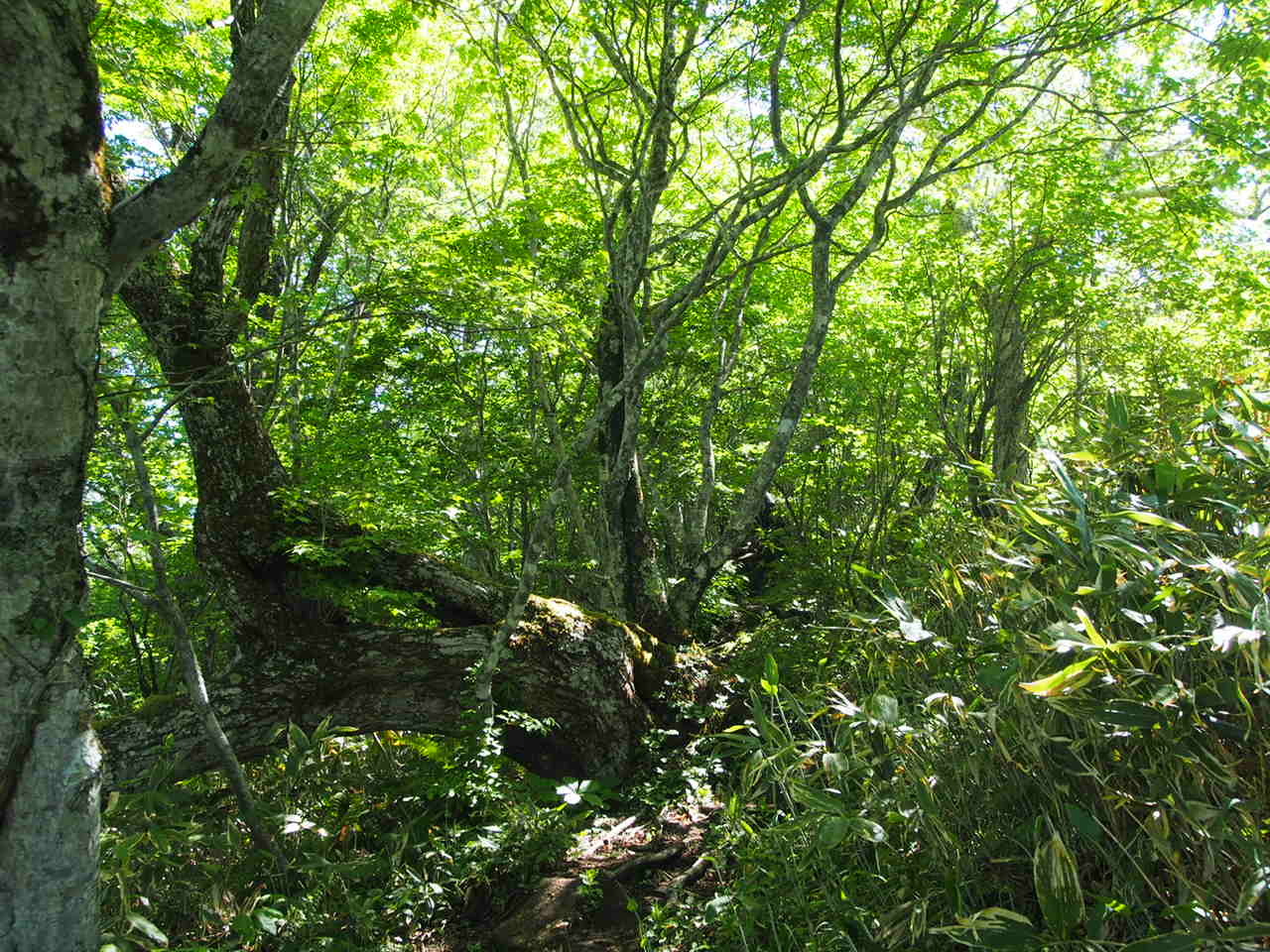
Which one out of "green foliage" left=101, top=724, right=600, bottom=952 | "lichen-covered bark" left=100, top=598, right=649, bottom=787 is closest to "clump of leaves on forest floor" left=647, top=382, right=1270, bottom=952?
"green foliage" left=101, top=724, right=600, bottom=952

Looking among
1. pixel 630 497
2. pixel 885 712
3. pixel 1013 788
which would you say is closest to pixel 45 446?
pixel 885 712

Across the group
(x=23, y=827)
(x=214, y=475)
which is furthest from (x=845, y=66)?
(x=23, y=827)

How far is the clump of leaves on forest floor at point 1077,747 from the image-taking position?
5.89ft

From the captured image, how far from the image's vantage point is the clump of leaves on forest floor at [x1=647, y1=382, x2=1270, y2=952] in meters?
1.79

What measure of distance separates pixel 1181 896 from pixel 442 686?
13.0ft

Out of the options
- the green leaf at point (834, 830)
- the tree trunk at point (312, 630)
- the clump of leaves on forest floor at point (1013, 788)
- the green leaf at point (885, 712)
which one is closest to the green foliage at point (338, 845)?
the clump of leaves on forest floor at point (1013, 788)

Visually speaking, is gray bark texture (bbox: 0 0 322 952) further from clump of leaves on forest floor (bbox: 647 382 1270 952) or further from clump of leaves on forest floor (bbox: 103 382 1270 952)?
clump of leaves on forest floor (bbox: 647 382 1270 952)

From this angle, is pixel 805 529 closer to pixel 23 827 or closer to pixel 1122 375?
pixel 1122 375

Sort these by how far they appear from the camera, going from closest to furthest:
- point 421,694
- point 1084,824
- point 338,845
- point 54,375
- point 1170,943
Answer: point 1170,943
point 1084,824
point 54,375
point 338,845
point 421,694

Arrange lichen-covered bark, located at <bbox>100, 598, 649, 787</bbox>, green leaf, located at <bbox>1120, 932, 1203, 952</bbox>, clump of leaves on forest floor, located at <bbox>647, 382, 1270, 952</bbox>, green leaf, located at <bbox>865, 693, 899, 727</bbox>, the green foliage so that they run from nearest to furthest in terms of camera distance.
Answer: green leaf, located at <bbox>1120, 932, 1203, 952</bbox> < clump of leaves on forest floor, located at <bbox>647, 382, 1270, 952</bbox> < green leaf, located at <bbox>865, 693, 899, 727</bbox> < the green foliage < lichen-covered bark, located at <bbox>100, 598, 649, 787</bbox>

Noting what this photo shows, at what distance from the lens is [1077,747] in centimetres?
203

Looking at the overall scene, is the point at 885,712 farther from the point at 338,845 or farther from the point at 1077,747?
the point at 338,845

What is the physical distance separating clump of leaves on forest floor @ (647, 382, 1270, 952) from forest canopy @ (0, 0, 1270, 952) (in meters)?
0.02

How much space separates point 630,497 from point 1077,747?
197 inches
